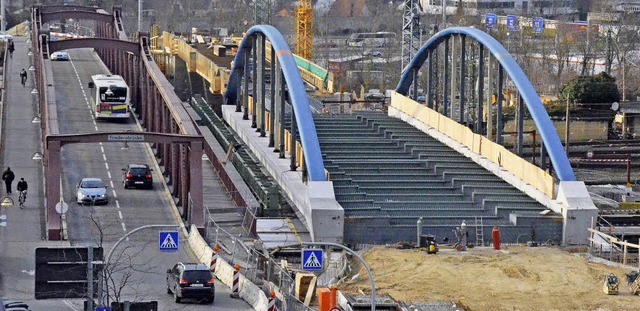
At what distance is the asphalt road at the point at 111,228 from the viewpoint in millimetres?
51781

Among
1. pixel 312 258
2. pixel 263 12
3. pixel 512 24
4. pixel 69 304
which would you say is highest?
pixel 263 12

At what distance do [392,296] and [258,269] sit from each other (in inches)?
167

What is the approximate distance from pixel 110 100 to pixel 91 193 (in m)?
21.2

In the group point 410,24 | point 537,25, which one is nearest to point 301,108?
point 410,24

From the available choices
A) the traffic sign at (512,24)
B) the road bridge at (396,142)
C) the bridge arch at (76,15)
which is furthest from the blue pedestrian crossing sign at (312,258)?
the traffic sign at (512,24)

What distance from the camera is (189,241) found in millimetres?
61406

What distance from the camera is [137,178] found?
7188cm

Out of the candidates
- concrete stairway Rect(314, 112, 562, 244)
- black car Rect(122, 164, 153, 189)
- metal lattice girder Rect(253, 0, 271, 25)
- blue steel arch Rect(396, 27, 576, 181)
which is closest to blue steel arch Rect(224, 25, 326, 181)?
concrete stairway Rect(314, 112, 562, 244)

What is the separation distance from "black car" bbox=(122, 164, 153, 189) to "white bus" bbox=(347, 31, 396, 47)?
336 feet

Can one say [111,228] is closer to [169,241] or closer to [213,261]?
[213,261]

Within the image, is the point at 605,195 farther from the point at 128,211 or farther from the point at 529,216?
the point at 128,211

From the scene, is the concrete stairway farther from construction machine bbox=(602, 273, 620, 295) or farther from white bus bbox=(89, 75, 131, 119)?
construction machine bbox=(602, 273, 620, 295)

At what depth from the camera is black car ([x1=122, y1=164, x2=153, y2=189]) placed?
2827 inches

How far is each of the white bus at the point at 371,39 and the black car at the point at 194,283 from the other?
404 feet
